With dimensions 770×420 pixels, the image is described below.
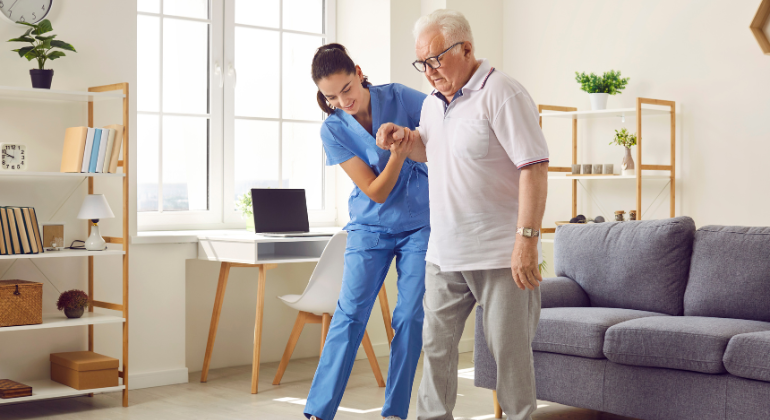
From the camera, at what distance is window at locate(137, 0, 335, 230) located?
4.13 m

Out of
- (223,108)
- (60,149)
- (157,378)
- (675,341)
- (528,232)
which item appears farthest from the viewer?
(223,108)

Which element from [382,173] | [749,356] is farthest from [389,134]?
[749,356]

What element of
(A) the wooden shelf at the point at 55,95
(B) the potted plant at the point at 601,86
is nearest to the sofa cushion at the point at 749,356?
(B) the potted plant at the point at 601,86

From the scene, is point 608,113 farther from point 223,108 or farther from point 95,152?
point 95,152

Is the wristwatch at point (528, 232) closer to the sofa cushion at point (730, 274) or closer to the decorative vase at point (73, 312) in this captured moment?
the sofa cushion at point (730, 274)

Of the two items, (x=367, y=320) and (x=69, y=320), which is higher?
(x=367, y=320)

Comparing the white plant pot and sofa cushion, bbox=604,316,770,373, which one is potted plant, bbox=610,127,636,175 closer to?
the white plant pot

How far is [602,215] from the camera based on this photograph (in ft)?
14.7

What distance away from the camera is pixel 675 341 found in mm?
2520

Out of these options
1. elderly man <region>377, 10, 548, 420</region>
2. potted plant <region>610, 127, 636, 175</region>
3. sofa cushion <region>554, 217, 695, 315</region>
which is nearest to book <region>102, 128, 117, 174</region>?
elderly man <region>377, 10, 548, 420</region>

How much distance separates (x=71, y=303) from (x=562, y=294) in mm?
2062

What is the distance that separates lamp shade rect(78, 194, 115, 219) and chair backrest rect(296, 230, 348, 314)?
93 cm

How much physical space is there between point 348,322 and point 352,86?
0.76 meters

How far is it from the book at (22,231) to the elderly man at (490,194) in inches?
73.5
